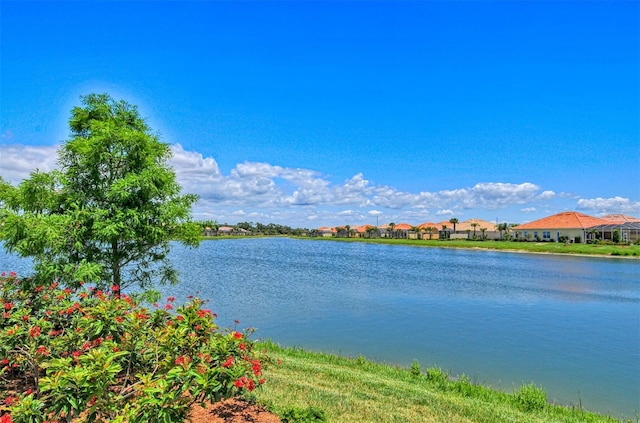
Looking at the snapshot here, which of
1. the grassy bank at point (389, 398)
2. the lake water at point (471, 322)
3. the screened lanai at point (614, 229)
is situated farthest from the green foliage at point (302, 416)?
the screened lanai at point (614, 229)

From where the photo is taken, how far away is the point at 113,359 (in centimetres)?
410

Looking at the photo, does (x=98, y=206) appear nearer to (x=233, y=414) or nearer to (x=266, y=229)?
(x=233, y=414)

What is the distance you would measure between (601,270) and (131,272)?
40.3 meters

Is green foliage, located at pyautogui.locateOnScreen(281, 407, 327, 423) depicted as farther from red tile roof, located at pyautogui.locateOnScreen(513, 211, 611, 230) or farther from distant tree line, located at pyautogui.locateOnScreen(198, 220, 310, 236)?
distant tree line, located at pyautogui.locateOnScreen(198, 220, 310, 236)

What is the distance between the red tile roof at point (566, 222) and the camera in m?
74.7

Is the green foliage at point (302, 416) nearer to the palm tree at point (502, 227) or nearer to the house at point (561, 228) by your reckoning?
the house at point (561, 228)

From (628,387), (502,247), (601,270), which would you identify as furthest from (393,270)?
(502,247)

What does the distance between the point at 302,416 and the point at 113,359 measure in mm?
2239

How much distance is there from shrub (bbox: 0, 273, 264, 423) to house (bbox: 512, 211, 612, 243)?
268 feet

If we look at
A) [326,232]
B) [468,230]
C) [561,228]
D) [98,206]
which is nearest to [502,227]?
[468,230]

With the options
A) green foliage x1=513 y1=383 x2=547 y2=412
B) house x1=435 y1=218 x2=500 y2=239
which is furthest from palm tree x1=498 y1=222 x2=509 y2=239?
green foliage x1=513 y1=383 x2=547 y2=412

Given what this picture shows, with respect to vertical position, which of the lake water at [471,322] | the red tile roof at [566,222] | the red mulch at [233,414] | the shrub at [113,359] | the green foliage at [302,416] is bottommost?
the lake water at [471,322]

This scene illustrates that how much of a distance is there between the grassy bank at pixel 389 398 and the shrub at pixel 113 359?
5.17 feet

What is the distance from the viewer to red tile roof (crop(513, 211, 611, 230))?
245 feet
